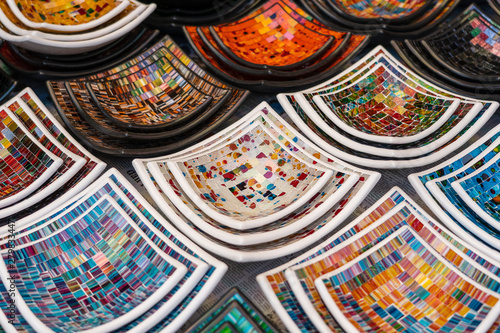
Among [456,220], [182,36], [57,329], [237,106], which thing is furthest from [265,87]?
[57,329]

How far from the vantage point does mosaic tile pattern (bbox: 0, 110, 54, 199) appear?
35.5 inches

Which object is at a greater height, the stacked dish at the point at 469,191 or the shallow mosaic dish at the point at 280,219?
the shallow mosaic dish at the point at 280,219

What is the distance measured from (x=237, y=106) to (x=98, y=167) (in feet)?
0.90

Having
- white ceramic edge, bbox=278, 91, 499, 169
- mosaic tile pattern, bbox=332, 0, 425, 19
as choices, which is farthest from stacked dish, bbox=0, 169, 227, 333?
mosaic tile pattern, bbox=332, 0, 425, 19

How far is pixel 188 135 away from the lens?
0.95 m

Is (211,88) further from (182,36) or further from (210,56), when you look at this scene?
(182,36)

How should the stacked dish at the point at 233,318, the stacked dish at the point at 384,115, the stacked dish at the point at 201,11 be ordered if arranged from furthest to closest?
the stacked dish at the point at 201,11, the stacked dish at the point at 384,115, the stacked dish at the point at 233,318

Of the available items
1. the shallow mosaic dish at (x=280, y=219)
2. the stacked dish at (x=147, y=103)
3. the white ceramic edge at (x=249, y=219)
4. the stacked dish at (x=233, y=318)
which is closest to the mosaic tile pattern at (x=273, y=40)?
the stacked dish at (x=147, y=103)

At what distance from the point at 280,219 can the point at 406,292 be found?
216 mm

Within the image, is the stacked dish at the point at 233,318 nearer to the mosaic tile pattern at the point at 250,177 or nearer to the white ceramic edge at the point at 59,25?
the mosaic tile pattern at the point at 250,177

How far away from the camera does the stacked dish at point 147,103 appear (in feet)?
3.07

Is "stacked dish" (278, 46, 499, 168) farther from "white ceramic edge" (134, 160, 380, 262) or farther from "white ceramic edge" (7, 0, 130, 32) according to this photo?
"white ceramic edge" (7, 0, 130, 32)

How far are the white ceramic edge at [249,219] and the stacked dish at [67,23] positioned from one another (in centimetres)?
36

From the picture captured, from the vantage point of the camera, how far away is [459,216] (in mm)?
808
